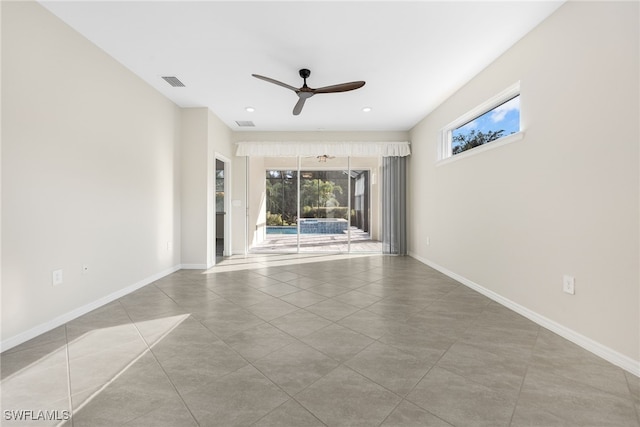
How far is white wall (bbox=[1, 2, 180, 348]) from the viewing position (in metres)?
2.05

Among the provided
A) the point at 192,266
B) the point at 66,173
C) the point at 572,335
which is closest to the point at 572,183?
the point at 572,335

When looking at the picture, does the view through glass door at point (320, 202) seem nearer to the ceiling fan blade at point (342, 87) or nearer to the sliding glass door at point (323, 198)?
the sliding glass door at point (323, 198)

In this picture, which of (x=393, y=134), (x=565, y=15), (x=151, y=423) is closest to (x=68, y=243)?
(x=151, y=423)

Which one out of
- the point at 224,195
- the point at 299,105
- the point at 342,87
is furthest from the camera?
the point at 224,195

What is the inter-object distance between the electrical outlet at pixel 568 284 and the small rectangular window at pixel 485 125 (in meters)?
1.42

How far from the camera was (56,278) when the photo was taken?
7.88 ft

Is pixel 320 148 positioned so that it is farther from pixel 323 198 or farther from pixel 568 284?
pixel 568 284

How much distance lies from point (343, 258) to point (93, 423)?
4.65 metres

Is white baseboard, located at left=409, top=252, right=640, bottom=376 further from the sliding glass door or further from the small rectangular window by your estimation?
the sliding glass door

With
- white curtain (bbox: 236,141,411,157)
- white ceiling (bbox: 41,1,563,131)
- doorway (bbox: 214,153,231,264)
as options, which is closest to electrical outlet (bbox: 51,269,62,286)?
white ceiling (bbox: 41,1,563,131)

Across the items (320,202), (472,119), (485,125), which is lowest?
(320,202)

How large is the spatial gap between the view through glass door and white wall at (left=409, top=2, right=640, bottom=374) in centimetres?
317

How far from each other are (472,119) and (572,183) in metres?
1.92

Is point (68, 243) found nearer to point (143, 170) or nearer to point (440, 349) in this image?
point (143, 170)
